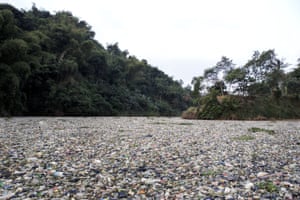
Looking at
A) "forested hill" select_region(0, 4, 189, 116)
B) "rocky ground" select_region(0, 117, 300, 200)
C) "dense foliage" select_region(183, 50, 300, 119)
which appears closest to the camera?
"rocky ground" select_region(0, 117, 300, 200)

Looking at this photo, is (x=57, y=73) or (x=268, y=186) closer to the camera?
(x=268, y=186)

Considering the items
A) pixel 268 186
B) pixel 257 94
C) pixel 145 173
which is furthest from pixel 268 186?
pixel 257 94

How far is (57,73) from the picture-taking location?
22.5m

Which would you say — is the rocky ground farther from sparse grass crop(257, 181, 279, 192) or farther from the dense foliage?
the dense foliage

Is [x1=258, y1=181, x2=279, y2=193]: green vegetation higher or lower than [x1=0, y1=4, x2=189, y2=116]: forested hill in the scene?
lower

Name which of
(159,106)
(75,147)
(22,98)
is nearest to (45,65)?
(22,98)

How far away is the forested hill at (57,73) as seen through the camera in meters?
14.9

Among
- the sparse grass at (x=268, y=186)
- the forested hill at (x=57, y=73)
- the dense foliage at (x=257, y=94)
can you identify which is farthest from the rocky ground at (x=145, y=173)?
the dense foliage at (x=257, y=94)

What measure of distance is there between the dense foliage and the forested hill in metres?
13.7

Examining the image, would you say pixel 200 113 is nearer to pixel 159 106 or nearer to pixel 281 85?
pixel 281 85

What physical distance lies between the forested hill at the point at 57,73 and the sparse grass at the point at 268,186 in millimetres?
17652

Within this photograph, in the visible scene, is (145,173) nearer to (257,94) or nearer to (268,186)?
(268,186)

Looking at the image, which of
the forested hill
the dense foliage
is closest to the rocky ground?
the forested hill

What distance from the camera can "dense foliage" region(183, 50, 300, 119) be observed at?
814 inches
